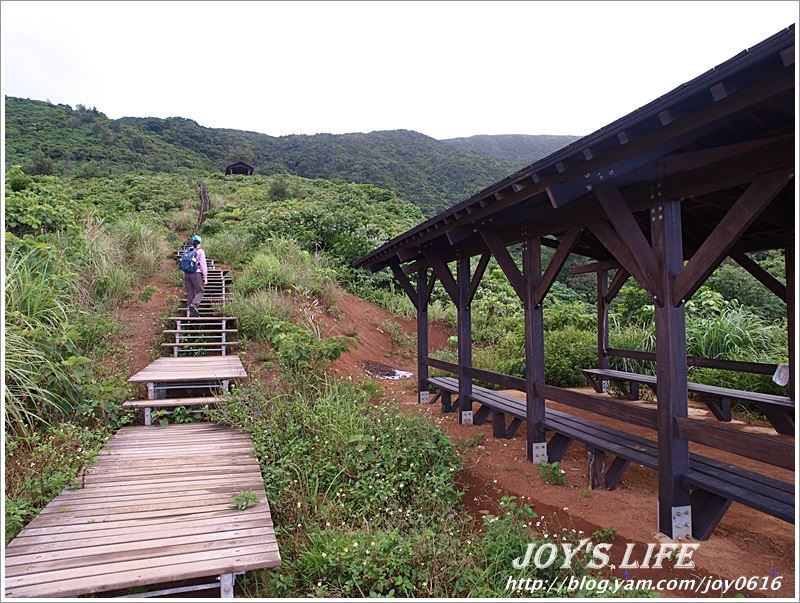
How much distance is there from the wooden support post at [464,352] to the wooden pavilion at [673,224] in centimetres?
130

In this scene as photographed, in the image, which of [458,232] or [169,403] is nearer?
[169,403]

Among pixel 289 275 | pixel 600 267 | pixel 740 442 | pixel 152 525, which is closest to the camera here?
pixel 740 442

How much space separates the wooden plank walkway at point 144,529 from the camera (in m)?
2.42

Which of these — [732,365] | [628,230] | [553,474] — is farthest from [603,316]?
[628,230]

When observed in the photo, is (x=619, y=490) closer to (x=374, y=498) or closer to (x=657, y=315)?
(x=657, y=315)

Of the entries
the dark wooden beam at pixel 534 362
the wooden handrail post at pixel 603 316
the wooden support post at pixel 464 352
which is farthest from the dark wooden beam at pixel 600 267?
the dark wooden beam at pixel 534 362

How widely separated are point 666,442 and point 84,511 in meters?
3.91

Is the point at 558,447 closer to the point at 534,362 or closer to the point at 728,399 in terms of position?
the point at 534,362

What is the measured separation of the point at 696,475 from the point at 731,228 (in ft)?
5.50

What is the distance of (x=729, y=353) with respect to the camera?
8.29 metres

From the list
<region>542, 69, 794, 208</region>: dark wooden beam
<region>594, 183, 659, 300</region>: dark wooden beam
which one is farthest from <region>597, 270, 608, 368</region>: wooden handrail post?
<region>542, 69, 794, 208</region>: dark wooden beam

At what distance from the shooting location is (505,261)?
5.30m

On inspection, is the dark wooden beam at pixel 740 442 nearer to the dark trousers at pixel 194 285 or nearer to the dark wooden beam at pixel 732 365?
the dark wooden beam at pixel 732 365

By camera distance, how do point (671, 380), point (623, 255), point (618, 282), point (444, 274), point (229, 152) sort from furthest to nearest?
point (229, 152) < point (618, 282) < point (444, 274) < point (623, 255) < point (671, 380)
